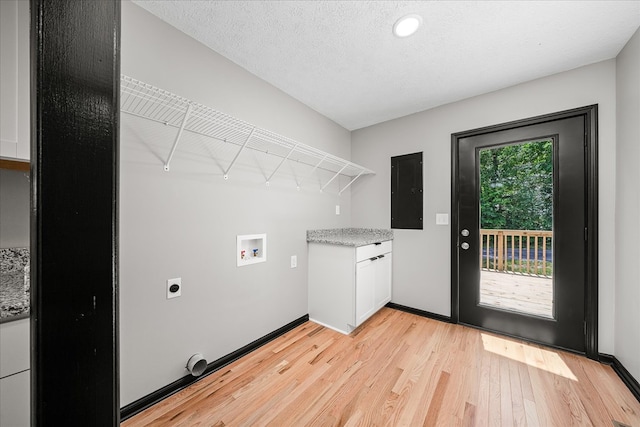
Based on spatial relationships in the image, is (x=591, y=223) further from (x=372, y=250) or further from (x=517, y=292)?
(x=372, y=250)

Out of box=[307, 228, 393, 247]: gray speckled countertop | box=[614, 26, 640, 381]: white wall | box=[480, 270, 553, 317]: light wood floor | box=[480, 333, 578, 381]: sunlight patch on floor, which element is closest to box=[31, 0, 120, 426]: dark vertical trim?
box=[307, 228, 393, 247]: gray speckled countertop

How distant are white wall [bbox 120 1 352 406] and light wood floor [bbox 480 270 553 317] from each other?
6.20 ft

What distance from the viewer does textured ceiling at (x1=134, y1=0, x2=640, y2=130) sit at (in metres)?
1.36

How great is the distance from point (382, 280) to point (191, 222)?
1994 millimetres

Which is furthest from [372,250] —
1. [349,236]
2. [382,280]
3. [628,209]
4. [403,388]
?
[628,209]

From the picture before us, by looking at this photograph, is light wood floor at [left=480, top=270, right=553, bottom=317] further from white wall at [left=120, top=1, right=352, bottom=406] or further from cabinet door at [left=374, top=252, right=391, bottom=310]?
white wall at [left=120, top=1, right=352, bottom=406]

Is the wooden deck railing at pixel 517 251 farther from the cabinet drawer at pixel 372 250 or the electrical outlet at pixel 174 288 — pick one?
the electrical outlet at pixel 174 288

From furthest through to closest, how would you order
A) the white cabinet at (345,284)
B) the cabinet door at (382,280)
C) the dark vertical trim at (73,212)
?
the cabinet door at (382,280), the white cabinet at (345,284), the dark vertical trim at (73,212)

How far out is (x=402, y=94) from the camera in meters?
2.29

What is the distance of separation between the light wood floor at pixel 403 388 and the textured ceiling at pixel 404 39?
228 centimetres

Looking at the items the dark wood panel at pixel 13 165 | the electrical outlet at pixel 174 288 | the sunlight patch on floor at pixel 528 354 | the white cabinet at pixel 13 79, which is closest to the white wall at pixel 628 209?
the sunlight patch on floor at pixel 528 354

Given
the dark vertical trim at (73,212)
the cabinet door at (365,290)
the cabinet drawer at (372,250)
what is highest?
the dark vertical trim at (73,212)

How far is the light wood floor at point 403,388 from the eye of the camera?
51.6 inches

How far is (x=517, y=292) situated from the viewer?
2.18 meters
